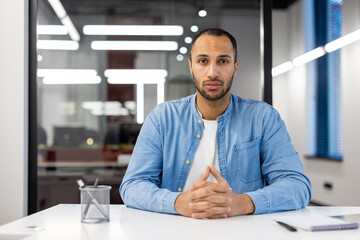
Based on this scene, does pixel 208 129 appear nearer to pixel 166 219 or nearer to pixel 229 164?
pixel 229 164

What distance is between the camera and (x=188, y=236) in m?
1.15

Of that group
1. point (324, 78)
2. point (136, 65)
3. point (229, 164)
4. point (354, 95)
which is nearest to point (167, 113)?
point (229, 164)

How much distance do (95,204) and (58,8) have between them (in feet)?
9.38

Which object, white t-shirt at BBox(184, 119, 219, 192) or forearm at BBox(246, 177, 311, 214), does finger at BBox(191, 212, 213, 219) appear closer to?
forearm at BBox(246, 177, 311, 214)

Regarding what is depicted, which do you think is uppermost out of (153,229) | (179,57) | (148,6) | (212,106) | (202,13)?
(148,6)

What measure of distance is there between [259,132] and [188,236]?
86 cm

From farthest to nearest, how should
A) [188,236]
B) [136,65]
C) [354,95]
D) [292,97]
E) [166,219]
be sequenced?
[292,97], [354,95], [136,65], [166,219], [188,236]

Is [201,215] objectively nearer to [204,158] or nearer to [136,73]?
[204,158]

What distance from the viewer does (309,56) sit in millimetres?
6590

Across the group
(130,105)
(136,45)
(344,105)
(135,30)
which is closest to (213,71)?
(136,45)

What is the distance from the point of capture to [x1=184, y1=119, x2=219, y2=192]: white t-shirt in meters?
1.91

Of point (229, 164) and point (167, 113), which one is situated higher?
point (167, 113)

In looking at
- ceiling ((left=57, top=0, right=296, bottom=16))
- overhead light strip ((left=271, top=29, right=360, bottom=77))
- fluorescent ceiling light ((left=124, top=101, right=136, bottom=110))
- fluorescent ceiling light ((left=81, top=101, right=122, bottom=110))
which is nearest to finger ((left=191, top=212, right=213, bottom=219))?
ceiling ((left=57, top=0, right=296, bottom=16))

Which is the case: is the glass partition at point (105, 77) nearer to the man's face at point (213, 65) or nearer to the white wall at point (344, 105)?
the white wall at point (344, 105)
